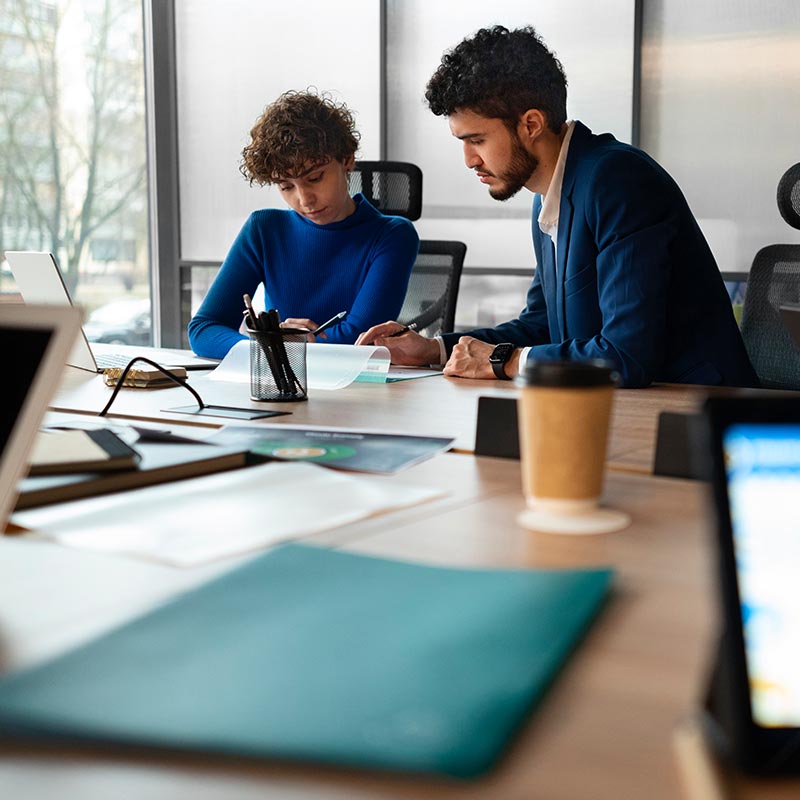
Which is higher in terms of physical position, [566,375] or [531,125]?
[531,125]

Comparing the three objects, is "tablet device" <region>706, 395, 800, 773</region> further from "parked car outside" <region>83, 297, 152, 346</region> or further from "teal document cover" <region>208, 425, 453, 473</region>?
"parked car outside" <region>83, 297, 152, 346</region>

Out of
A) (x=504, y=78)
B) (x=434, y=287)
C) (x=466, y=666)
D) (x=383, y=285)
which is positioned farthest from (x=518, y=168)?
(x=466, y=666)

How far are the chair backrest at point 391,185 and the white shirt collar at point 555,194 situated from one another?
104 centimetres

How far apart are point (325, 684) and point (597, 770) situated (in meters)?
0.15

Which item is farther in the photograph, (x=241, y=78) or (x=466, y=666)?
(x=241, y=78)

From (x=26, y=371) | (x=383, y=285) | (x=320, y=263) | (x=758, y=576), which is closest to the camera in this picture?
(x=758, y=576)

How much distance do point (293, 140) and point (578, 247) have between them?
3.13ft

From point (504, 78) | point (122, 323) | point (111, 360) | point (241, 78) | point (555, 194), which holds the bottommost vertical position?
point (122, 323)

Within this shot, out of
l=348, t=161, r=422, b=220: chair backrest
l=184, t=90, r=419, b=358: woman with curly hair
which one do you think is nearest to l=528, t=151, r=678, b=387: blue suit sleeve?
l=184, t=90, r=419, b=358: woman with curly hair

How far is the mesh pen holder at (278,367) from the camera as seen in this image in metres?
1.86

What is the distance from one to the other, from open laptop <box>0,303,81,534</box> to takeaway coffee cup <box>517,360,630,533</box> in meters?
0.41

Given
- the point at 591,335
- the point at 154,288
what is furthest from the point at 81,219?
the point at 591,335

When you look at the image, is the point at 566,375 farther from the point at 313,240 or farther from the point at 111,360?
the point at 313,240

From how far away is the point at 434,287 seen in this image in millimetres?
3670
